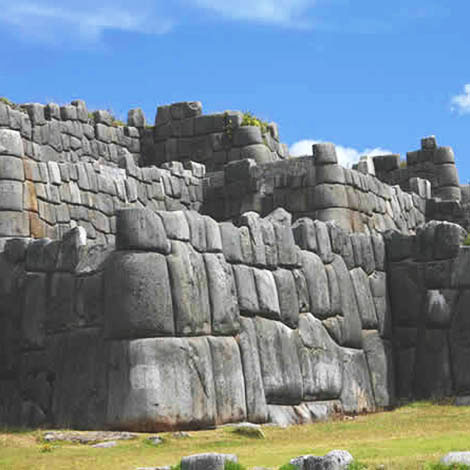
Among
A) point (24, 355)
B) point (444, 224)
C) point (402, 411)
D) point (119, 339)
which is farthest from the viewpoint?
point (444, 224)

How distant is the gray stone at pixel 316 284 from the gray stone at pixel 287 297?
25.4 inches

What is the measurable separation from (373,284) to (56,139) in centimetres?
951

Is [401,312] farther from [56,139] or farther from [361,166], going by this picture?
[56,139]

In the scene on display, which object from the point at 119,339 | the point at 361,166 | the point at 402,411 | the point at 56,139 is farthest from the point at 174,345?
the point at 361,166

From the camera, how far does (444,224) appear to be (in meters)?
20.2

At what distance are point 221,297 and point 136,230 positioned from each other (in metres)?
1.80

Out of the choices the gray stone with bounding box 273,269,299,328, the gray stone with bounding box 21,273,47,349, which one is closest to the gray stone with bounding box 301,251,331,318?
the gray stone with bounding box 273,269,299,328

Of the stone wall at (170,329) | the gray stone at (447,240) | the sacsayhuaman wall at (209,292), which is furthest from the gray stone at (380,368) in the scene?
the gray stone at (447,240)

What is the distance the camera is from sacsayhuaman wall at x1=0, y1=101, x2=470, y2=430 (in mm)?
14453

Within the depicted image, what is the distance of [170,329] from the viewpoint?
14.5 meters

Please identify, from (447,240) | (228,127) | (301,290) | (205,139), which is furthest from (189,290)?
(205,139)

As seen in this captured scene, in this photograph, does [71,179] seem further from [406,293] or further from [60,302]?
[406,293]

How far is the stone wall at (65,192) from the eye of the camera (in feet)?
61.6

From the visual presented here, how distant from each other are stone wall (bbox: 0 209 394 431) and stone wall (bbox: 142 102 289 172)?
972cm
